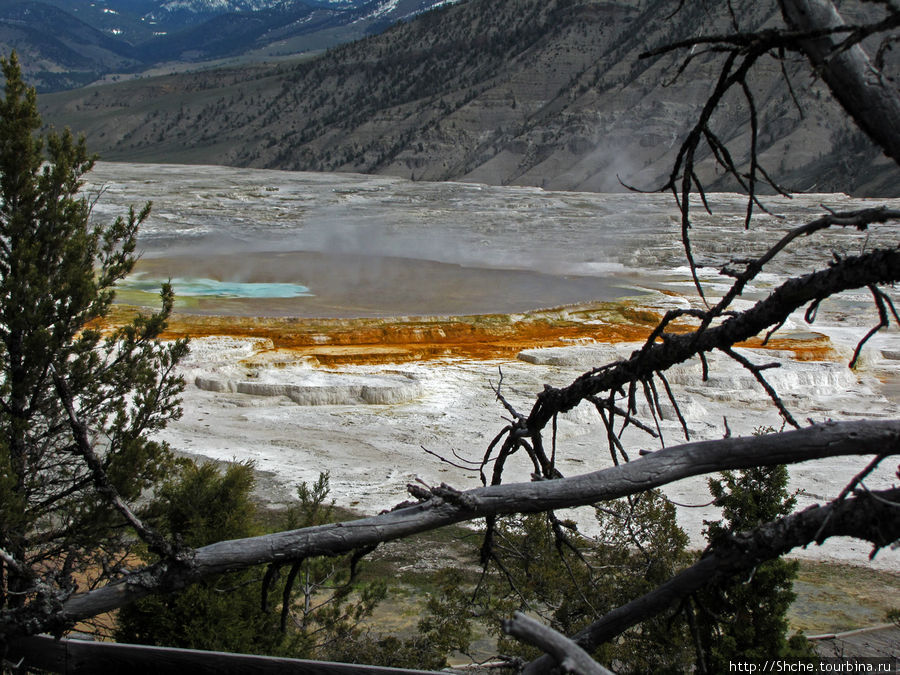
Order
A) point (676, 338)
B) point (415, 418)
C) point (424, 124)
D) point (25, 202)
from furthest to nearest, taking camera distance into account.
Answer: point (424, 124) < point (415, 418) < point (25, 202) < point (676, 338)

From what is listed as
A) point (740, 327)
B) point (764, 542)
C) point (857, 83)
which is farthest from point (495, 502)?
point (857, 83)

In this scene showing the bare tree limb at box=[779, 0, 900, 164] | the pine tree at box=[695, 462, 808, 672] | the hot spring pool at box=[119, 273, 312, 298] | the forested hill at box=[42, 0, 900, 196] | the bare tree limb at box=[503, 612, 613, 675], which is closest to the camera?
the bare tree limb at box=[503, 612, 613, 675]

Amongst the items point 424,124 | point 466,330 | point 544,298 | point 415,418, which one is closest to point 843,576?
point 415,418

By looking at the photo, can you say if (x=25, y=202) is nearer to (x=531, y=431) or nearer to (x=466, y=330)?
(x=531, y=431)

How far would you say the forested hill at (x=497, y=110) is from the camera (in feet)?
196

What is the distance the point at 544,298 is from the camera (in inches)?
912

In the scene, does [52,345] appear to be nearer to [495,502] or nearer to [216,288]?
[495,502]

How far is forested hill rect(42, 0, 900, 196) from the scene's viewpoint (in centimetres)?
5984

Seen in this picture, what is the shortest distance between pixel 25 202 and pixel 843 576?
8.37 metres

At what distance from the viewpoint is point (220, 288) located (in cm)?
2355

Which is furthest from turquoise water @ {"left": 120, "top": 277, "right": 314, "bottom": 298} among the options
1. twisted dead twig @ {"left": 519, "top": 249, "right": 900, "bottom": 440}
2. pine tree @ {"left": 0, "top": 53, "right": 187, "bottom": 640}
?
twisted dead twig @ {"left": 519, "top": 249, "right": 900, "bottom": 440}

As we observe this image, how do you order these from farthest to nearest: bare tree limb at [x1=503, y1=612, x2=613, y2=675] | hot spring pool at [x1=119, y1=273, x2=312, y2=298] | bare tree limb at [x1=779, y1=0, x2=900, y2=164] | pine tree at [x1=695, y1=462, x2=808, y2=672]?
hot spring pool at [x1=119, y1=273, x2=312, y2=298], pine tree at [x1=695, y1=462, x2=808, y2=672], bare tree limb at [x1=779, y1=0, x2=900, y2=164], bare tree limb at [x1=503, y1=612, x2=613, y2=675]

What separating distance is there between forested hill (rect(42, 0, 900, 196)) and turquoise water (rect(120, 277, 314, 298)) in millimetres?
29384

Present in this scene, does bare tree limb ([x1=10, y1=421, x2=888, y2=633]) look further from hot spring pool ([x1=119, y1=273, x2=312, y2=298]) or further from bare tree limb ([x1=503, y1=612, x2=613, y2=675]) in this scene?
hot spring pool ([x1=119, y1=273, x2=312, y2=298])
